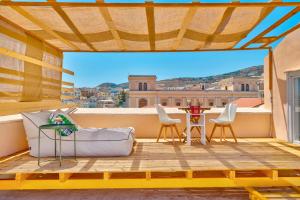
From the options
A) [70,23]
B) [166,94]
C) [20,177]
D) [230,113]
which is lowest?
[20,177]

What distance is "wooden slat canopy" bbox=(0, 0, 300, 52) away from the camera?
3.54 metres

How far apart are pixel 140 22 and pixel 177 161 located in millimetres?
2486

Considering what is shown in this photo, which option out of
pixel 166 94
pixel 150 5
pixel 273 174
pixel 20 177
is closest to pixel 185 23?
pixel 150 5

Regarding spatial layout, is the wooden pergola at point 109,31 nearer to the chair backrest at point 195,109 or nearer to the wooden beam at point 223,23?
the wooden beam at point 223,23

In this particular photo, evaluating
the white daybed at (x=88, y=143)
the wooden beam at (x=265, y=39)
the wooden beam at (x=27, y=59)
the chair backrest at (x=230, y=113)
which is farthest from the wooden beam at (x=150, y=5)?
the chair backrest at (x=230, y=113)

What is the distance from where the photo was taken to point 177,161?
12.7 feet

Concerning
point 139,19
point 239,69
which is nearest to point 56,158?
point 139,19

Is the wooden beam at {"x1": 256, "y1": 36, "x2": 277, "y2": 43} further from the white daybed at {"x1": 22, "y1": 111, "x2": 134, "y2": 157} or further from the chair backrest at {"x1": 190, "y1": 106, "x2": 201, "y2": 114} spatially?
the white daybed at {"x1": 22, "y1": 111, "x2": 134, "y2": 157}

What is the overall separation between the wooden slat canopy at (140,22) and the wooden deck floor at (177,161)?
2.33m

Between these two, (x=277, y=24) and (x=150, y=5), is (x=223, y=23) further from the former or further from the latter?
(x=150, y=5)

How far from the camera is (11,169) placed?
3.47 metres

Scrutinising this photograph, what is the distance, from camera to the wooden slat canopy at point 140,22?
3544mm

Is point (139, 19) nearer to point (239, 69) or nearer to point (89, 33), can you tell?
point (89, 33)

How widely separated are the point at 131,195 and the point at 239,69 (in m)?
53.2
